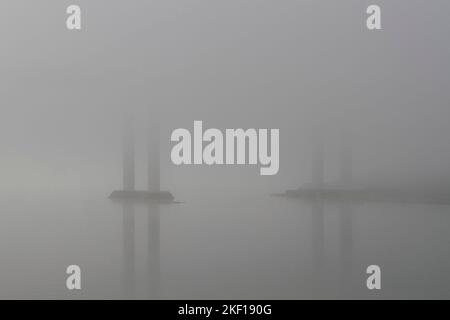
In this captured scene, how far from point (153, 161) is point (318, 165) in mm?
505

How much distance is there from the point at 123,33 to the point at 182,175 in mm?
468

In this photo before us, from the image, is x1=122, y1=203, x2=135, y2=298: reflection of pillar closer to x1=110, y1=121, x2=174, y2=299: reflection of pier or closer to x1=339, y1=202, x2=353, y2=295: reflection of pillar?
x1=110, y1=121, x2=174, y2=299: reflection of pier

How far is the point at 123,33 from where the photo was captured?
2.17m

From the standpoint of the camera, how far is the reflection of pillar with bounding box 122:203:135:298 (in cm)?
217

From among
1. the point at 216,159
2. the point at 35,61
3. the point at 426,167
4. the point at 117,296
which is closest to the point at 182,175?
the point at 216,159

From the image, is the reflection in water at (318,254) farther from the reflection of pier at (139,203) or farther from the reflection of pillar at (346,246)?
the reflection of pier at (139,203)

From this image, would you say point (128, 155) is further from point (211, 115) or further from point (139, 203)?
point (211, 115)

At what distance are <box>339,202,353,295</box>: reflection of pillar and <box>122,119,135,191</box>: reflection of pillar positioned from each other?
0.65 meters

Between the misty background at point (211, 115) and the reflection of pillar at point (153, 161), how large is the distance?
0.02m

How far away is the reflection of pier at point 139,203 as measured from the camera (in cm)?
217

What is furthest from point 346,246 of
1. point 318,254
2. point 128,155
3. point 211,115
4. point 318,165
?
point 128,155

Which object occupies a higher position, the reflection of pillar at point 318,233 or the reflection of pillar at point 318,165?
the reflection of pillar at point 318,165

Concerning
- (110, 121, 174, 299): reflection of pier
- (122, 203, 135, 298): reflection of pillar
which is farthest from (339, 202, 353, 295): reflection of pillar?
(122, 203, 135, 298): reflection of pillar

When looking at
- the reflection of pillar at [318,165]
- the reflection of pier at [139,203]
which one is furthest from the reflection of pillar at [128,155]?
the reflection of pillar at [318,165]
